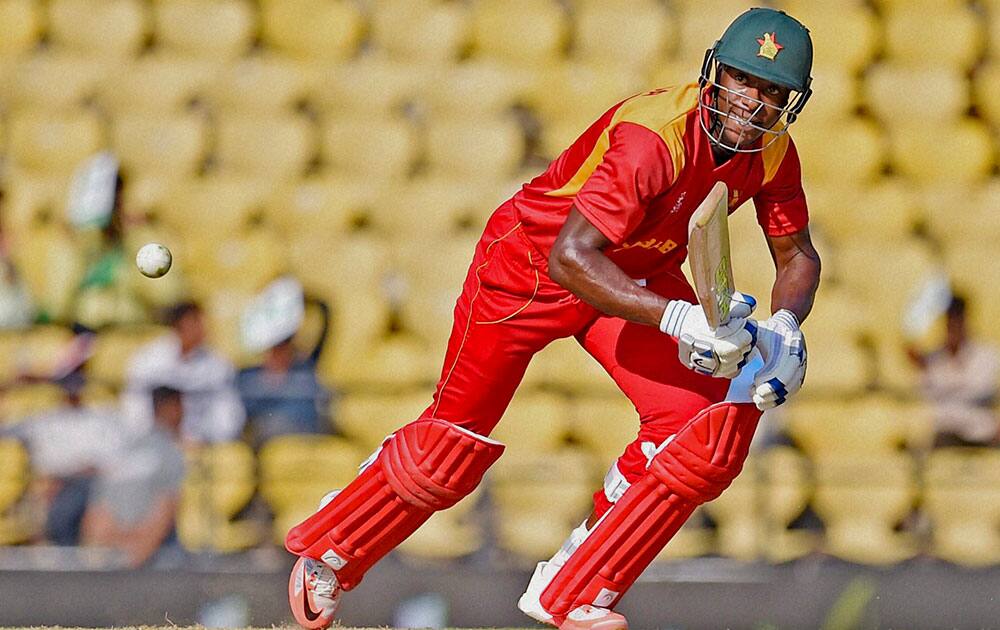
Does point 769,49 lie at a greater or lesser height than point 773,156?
greater

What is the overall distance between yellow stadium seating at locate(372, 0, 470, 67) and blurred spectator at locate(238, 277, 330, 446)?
121cm

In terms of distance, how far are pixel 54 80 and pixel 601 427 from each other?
2803 mm

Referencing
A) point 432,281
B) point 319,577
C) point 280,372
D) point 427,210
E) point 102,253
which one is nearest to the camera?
point 319,577

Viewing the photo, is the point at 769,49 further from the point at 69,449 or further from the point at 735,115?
the point at 69,449

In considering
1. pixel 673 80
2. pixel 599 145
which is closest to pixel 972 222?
pixel 673 80

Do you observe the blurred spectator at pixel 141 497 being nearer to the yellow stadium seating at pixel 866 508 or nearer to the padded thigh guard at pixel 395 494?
the padded thigh guard at pixel 395 494

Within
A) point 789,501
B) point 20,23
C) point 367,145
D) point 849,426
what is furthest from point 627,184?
point 20,23

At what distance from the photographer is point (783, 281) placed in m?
3.57

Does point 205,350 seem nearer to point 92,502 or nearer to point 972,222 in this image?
point 92,502

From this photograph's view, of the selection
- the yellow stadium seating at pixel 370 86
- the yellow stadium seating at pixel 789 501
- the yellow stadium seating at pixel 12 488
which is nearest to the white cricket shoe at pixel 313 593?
the yellow stadium seating at pixel 12 488

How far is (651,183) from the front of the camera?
3195 millimetres

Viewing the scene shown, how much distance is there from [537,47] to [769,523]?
7.79 ft

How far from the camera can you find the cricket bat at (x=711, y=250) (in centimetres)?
295

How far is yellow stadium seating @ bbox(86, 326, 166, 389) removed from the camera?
582 centimetres
